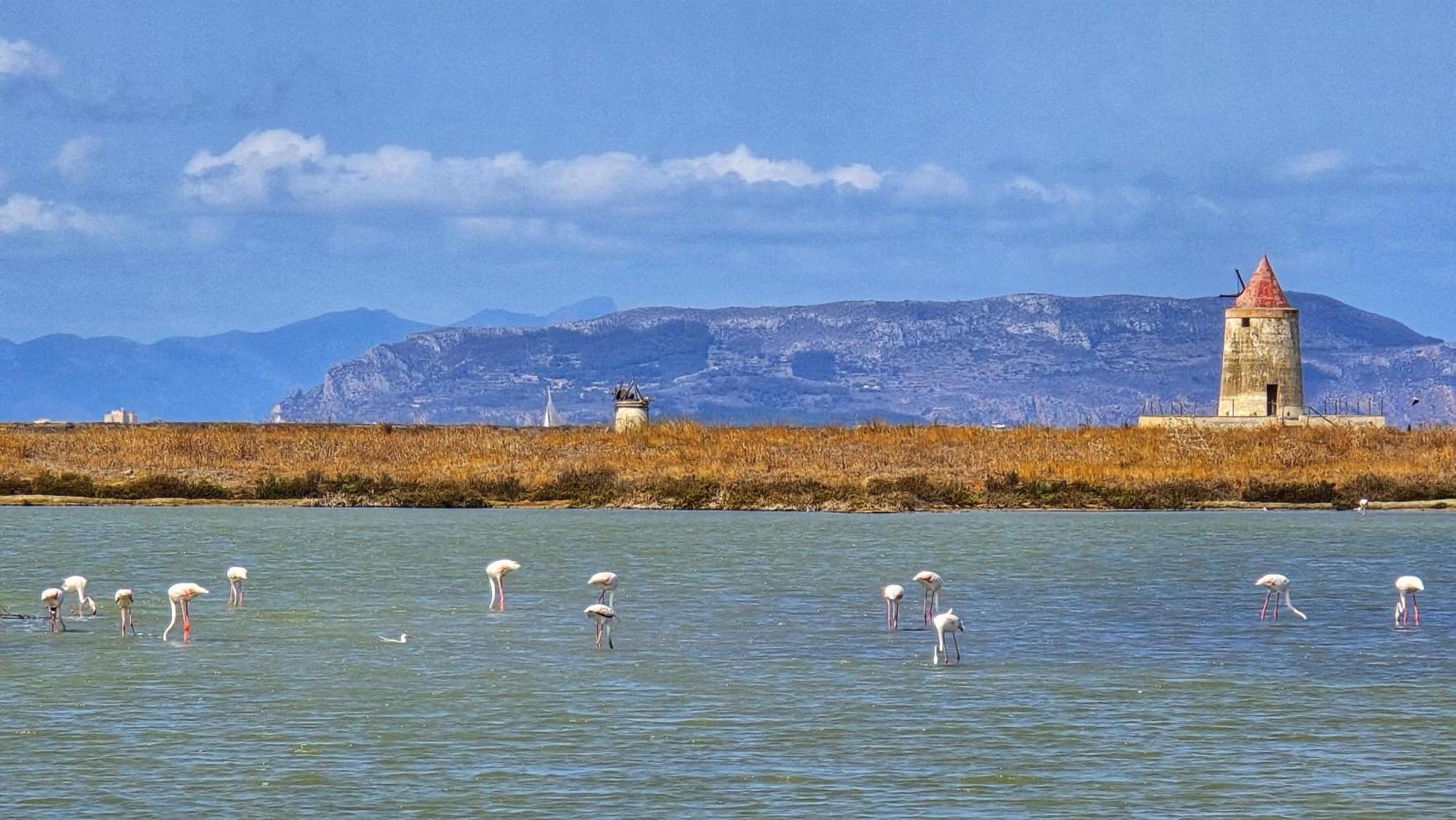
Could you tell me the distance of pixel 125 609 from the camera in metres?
27.2

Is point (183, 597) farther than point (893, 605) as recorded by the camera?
No

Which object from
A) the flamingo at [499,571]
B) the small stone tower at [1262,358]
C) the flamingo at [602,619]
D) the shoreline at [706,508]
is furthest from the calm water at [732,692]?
the small stone tower at [1262,358]

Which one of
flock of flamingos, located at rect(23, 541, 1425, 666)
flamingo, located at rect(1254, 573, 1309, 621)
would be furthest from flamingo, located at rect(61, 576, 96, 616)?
flamingo, located at rect(1254, 573, 1309, 621)

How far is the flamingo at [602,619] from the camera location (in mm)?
25328

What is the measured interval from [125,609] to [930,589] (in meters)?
10.2

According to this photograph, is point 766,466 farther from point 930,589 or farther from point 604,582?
point 930,589

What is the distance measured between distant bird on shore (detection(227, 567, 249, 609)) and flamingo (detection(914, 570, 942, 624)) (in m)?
9.34

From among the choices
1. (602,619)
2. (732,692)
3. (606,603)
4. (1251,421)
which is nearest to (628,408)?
(1251,421)

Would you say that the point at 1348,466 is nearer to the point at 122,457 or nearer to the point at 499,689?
the point at 122,457

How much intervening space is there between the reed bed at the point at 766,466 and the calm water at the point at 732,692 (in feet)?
59.5

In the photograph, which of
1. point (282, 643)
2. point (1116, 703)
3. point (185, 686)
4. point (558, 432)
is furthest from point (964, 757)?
point (558, 432)

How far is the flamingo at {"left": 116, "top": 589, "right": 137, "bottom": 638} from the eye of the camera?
86.7 ft

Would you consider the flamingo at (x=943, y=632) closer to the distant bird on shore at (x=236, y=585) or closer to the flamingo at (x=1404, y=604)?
the flamingo at (x=1404, y=604)

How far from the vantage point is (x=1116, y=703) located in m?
21.8
